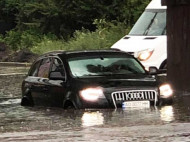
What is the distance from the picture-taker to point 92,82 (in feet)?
44.3

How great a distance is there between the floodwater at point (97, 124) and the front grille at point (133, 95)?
0.21 metres

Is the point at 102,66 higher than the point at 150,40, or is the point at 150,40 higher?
the point at 150,40

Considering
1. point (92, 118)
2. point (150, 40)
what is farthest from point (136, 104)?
point (150, 40)

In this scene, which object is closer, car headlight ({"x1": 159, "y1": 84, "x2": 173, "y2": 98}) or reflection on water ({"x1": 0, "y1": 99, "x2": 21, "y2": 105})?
car headlight ({"x1": 159, "y1": 84, "x2": 173, "y2": 98})

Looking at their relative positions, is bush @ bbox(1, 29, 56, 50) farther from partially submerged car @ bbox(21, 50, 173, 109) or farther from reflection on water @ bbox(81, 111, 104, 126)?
reflection on water @ bbox(81, 111, 104, 126)

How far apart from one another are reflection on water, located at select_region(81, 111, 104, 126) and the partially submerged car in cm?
25

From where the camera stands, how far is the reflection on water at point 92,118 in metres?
12.0

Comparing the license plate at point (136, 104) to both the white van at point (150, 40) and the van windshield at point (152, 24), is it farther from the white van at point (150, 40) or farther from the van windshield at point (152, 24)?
the van windshield at point (152, 24)

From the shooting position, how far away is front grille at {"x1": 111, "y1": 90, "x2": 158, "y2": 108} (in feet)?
43.5

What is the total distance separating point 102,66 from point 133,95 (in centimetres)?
143

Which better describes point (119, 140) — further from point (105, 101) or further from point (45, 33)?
point (45, 33)

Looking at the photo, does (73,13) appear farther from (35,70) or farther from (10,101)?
(35,70)

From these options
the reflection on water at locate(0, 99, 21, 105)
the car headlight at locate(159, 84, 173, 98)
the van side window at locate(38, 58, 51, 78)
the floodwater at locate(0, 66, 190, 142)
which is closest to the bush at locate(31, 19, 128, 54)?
the reflection on water at locate(0, 99, 21, 105)

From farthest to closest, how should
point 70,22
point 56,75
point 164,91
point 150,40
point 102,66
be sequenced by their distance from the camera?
point 70,22 < point 150,40 < point 102,66 < point 56,75 < point 164,91
